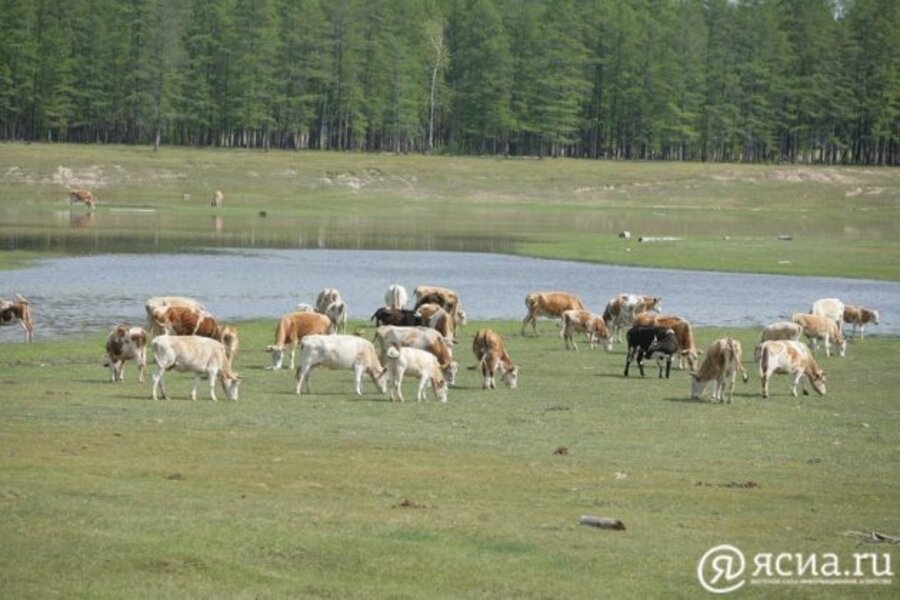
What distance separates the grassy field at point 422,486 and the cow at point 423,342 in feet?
1.47

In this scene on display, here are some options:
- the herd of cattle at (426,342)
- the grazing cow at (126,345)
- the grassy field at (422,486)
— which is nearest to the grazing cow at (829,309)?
the herd of cattle at (426,342)

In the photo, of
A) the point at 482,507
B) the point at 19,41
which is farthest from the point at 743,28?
the point at 482,507

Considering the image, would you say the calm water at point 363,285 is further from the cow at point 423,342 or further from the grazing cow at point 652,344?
the grazing cow at point 652,344

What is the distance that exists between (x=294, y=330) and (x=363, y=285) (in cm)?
1736

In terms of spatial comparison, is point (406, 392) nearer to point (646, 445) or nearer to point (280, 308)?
point (646, 445)

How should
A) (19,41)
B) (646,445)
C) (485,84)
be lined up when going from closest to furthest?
(646,445) → (19,41) → (485,84)

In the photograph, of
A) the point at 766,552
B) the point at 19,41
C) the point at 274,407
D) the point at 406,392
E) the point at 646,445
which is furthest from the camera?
the point at 19,41

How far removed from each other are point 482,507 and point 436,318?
16.0 m

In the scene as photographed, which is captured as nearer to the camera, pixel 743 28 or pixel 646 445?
pixel 646 445

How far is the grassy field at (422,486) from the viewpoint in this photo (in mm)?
12305

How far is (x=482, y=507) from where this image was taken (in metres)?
15.5

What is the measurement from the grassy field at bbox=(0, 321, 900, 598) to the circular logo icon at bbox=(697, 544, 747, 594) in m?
0.14

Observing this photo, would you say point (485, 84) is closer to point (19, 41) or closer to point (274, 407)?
point (19, 41)

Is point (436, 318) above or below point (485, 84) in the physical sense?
below
